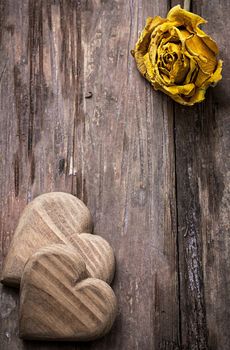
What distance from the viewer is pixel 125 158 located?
4.64 feet

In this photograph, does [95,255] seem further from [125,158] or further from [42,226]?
[125,158]

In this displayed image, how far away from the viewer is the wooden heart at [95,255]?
4.20ft

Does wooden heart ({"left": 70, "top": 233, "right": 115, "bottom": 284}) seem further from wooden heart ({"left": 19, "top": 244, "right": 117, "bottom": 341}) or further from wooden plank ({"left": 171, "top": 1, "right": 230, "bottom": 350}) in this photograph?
wooden plank ({"left": 171, "top": 1, "right": 230, "bottom": 350})

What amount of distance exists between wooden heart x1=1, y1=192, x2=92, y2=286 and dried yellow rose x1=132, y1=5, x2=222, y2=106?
12.5 inches

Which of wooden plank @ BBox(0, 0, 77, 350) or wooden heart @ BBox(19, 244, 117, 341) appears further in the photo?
wooden plank @ BBox(0, 0, 77, 350)

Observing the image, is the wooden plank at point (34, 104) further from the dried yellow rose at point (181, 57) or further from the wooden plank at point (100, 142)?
the dried yellow rose at point (181, 57)

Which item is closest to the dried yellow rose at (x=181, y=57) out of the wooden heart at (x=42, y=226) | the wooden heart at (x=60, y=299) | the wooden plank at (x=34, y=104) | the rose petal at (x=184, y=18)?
the rose petal at (x=184, y=18)

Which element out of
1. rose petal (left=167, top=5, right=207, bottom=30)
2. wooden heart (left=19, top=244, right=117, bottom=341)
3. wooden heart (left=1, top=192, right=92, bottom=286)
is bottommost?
wooden heart (left=19, top=244, right=117, bottom=341)

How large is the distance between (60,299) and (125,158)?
36cm

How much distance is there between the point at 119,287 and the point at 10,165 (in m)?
0.36

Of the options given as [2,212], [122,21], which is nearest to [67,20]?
[122,21]

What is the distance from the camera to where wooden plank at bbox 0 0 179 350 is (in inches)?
52.4

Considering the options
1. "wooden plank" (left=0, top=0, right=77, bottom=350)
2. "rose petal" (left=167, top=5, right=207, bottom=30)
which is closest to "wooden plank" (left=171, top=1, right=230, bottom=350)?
"rose petal" (left=167, top=5, right=207, bottom=30)

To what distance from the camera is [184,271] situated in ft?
4.44
